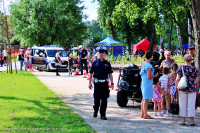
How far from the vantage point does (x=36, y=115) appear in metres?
→ 7.05

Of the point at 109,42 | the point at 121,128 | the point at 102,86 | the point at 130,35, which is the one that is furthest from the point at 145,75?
the point at 130,35

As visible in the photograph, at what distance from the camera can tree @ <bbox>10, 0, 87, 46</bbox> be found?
34.3 meters

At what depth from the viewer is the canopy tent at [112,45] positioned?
111ft

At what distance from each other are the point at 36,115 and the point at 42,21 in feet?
94.1

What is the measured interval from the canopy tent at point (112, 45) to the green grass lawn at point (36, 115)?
79.0ft

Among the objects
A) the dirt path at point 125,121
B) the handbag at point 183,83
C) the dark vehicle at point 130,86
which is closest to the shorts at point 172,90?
the dirt path at point 125,121

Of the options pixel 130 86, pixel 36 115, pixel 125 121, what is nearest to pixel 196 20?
pixel 130 86

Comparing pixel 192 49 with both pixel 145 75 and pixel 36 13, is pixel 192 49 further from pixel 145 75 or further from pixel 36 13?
pixel 36 13

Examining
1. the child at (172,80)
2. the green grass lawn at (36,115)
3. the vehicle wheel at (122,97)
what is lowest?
the green grass lawn at (36,115)

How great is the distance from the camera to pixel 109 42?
3425 centimetres

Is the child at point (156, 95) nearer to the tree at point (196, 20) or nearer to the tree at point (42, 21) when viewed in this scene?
the tree at point (196, 20)

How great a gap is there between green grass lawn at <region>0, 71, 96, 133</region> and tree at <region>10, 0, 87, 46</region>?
25199 millimetres

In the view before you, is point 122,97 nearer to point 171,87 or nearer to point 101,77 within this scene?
point 171,87

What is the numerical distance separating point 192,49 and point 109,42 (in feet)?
86.4
